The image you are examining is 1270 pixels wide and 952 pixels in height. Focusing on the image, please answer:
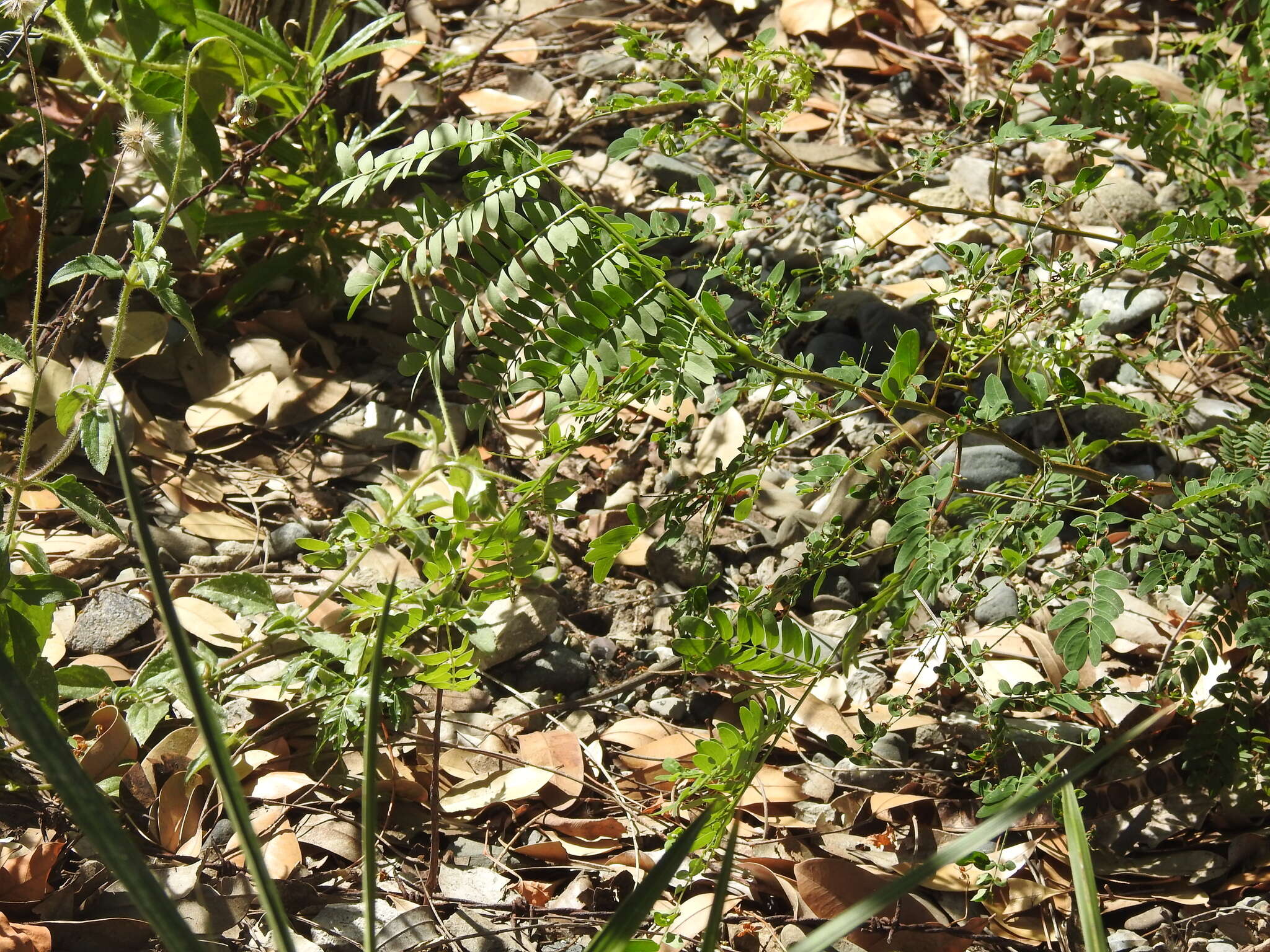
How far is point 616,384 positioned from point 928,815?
2.99 feet

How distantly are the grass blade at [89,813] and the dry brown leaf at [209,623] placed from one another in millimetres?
801

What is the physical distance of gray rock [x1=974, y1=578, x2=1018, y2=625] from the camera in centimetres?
205

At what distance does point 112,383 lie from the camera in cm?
226

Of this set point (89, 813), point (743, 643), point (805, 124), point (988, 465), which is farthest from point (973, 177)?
point (89, 813)

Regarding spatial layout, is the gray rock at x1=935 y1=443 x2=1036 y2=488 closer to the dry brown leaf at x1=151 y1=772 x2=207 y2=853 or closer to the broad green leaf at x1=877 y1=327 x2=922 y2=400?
the broad green leaf at x1=877 y1=327 x2=922 y2=400

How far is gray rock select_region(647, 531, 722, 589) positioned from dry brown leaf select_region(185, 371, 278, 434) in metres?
0.90

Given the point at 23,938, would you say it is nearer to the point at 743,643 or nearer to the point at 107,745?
the point at 107,745

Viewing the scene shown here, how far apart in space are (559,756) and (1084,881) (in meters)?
0.87

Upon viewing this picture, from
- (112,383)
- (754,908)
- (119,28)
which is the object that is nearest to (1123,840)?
(754,908)

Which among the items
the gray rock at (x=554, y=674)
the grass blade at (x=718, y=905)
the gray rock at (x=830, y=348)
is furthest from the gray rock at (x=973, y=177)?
the grass blade at (x=718, y=905)

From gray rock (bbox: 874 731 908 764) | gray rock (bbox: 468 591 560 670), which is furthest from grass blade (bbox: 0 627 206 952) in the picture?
gray rock (bbox: 874 731 908 764)

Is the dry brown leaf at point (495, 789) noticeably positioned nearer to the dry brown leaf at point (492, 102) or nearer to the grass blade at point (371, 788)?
the grass blade at point (371, 788)

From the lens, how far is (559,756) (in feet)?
6.08

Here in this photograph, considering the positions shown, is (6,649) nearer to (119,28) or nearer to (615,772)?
(615,772)
